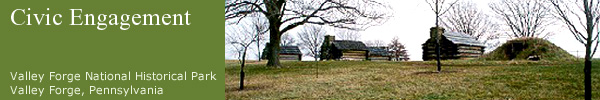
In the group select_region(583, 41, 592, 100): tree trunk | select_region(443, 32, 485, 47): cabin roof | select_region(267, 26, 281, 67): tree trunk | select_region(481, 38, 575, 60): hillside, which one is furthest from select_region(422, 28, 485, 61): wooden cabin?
select_region(583, 41, 592, 100): tree trunk

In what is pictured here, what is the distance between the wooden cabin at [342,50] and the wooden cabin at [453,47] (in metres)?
6.91

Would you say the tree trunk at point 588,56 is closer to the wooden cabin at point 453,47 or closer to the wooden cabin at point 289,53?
the wooden cabin at point 453,47

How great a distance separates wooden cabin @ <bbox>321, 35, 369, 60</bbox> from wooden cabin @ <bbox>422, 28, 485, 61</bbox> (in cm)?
691

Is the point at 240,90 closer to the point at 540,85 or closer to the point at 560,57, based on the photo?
the point at 540,85

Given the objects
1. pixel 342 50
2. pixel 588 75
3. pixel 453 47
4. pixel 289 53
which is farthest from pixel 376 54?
pixel 588 75

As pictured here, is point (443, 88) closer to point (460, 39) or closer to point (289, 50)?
point (460, 39)

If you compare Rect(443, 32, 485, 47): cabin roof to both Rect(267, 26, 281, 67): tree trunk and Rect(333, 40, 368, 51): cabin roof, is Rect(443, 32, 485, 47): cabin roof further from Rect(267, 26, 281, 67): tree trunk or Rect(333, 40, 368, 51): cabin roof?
Rect(267, 26, 281, 67): tree trunk

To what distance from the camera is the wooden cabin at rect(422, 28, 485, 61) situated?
28.7m

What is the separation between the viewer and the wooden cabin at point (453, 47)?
94.1ft

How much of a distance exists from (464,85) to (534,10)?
27245mm

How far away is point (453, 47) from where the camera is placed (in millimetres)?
28766

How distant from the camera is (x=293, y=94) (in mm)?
10500

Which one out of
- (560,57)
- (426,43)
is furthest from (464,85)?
(426,43)

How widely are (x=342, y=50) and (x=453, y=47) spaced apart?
31.6 feet
